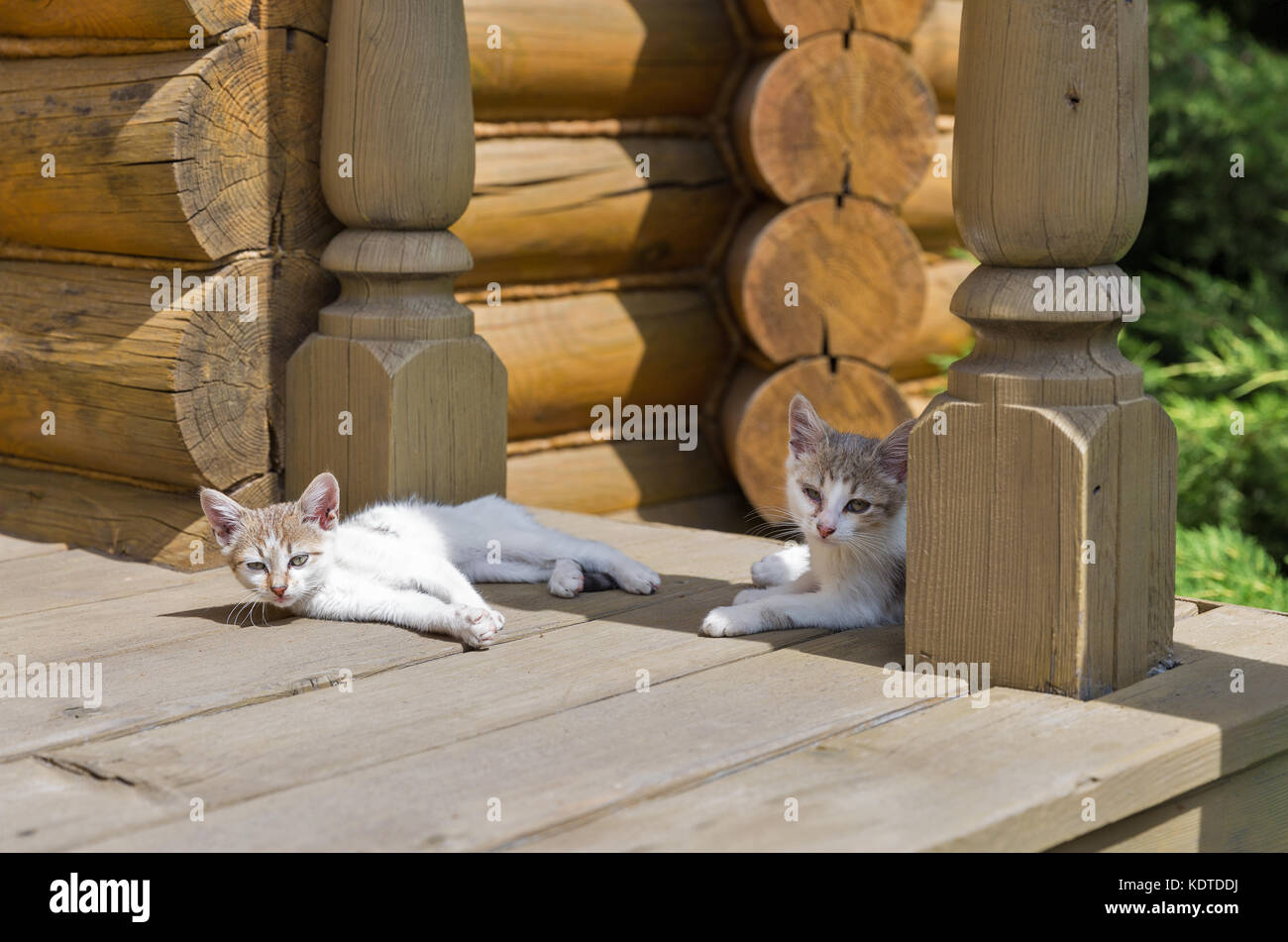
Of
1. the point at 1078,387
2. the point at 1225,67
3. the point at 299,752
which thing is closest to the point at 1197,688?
the point at 1078,387

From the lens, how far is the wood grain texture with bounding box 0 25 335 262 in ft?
11.4

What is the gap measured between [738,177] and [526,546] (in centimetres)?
245

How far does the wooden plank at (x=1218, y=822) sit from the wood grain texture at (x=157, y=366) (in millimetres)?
2393

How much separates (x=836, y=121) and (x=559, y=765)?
3.74 metres

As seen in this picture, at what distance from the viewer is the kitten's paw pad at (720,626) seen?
2.98 metres

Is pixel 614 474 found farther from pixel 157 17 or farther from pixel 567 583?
pixel 157 17

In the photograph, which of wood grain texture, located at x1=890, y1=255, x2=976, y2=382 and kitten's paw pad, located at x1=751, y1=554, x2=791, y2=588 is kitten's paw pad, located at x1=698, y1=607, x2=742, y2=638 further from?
wood grain texture, located at x1=890, y1=255, x2=976, y2=382

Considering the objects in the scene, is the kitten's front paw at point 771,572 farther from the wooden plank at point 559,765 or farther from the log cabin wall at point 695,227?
the log cabin wall at point 695,227

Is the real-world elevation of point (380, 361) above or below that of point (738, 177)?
below

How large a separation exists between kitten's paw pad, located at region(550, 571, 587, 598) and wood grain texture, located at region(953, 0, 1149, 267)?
1.33m

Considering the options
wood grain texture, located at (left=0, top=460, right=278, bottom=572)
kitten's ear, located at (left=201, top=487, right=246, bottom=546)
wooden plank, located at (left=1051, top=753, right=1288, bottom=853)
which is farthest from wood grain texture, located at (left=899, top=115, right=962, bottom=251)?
wooden plank, located at (left=1051, top=753, right=1288, bottom=853)

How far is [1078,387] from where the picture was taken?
2543mm
